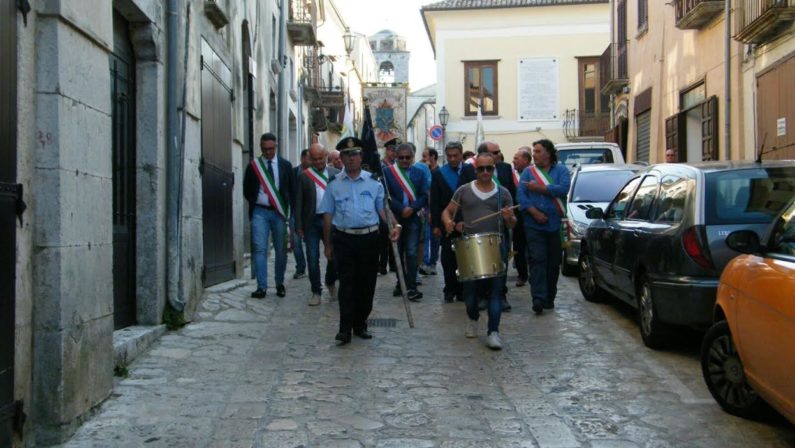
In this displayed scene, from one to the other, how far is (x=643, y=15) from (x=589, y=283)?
13727 mm

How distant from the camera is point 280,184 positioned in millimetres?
10102

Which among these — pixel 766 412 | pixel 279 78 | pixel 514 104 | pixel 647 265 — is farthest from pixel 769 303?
pixel 514 104

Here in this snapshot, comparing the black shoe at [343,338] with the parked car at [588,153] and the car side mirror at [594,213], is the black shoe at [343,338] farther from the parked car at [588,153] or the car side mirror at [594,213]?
the parked car at [588,153]

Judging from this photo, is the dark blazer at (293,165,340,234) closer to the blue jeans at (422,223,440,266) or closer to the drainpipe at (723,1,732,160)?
the blue jeans at (422,223,440,266)

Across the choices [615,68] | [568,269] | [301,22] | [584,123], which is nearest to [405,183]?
[568,269]

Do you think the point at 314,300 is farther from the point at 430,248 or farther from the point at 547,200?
the point at 430,248

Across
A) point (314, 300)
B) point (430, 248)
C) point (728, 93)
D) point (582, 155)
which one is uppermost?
point (728, 93)

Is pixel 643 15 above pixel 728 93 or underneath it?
above

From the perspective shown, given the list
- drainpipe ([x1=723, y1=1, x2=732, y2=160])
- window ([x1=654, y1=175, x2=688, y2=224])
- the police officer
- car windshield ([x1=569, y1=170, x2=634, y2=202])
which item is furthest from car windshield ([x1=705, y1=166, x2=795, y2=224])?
drainpipe ([x1=723, y1=1, x2=732, y2=160])

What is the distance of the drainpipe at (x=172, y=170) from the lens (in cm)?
771

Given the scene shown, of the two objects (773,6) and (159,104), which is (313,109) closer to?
(773,6)

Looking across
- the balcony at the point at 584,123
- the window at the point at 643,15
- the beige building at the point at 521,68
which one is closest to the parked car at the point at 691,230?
the window at the point at 643,15

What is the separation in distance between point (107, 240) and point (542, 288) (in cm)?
495

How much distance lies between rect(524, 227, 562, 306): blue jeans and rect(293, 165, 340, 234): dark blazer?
2635 millimetres
